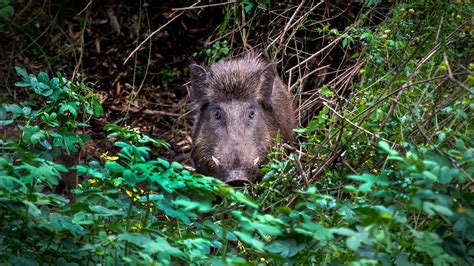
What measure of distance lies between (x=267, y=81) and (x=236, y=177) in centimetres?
126

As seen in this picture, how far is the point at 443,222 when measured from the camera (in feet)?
13.0

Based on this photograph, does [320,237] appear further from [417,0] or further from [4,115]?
[417,0]

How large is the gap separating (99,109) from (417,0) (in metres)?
2.76

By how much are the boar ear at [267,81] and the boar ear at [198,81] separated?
52cm

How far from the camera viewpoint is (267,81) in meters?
7.70

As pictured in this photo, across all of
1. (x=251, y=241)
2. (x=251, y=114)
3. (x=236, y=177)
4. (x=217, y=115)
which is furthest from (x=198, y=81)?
(x=251, y=241)

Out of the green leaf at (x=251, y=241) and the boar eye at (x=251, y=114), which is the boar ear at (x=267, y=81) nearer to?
the boar eye at (x=251, y=114)

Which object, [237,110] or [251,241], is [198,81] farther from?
[251,241]

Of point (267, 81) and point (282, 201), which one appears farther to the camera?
point (267, 81)

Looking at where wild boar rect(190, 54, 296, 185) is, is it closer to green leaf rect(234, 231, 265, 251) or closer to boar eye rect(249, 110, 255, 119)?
boar eye rect(249, 110, 255, 119)

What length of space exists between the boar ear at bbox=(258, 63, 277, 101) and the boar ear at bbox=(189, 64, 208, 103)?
1.70 ft

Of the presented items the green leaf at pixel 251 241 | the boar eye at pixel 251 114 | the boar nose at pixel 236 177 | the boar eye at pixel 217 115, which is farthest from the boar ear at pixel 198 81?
the green leaf at pixel 251 241

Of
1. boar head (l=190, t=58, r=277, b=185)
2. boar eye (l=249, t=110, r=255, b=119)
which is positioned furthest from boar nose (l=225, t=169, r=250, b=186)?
boar eye (l=249, t=110, r=255, b=119)

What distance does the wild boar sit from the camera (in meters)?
7.30
